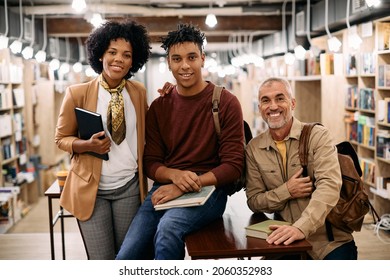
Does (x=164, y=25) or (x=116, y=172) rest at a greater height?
(x=164, y=25)

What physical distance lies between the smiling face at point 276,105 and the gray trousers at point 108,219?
643 millimetres

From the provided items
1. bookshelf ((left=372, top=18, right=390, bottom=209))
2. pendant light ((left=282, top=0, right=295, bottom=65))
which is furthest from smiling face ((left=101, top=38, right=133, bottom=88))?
pendant light ((left=282, top=0, right=295, bottom=65))

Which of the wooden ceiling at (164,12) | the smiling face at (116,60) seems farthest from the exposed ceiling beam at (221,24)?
the smiling face at (116,60)

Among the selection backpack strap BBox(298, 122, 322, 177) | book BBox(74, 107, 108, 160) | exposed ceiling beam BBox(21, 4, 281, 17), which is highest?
exposed ceiling beam BBox(21, 4, 281, 17)

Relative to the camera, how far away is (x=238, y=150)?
2137 millimetres

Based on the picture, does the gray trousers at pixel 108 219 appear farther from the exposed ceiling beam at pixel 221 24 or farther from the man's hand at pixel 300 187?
the exposed ceiling beam at pixel 221 24

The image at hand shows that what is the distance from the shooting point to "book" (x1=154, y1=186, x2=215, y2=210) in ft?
6.48

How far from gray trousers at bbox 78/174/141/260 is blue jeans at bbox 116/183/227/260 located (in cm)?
9

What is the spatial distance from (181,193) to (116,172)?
0.32 metres

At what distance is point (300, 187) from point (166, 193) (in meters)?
0.55

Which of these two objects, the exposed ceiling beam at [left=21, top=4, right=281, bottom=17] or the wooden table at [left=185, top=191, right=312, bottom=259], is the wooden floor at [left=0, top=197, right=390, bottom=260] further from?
the exposed ceiling beam at [left=21, top=4, right=281, bottom=17]

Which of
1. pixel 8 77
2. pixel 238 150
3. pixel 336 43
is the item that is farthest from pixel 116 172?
pixel 8 77

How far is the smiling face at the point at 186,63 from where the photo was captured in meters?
2.13

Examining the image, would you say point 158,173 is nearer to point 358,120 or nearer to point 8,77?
point 358,120
